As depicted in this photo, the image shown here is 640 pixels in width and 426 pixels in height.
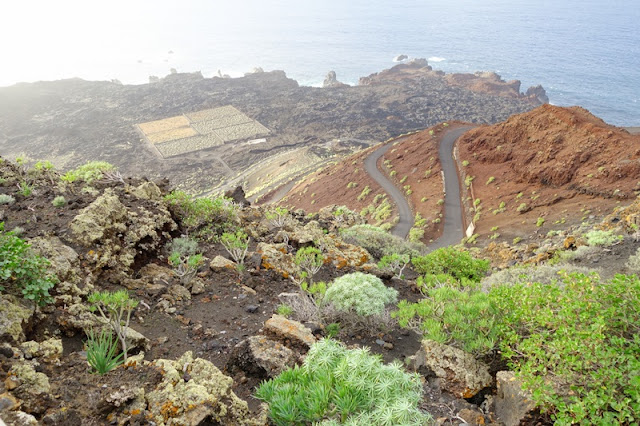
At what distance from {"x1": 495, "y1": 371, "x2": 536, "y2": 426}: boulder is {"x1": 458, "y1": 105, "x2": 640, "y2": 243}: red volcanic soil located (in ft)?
62.4

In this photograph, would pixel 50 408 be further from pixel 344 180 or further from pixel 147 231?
pixel 344 180

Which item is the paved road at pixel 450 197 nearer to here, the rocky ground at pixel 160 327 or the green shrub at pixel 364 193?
the green shrub at pixel 364 193

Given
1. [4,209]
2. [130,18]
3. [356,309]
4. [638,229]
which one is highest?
[130,18]

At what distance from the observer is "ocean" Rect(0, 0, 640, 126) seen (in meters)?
100

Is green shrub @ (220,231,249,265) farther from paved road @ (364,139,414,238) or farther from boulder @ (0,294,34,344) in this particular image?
paved road @ (364,139,414,238)

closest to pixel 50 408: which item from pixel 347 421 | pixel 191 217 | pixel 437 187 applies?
pixel 347 421

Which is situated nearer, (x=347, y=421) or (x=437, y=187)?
(x=347, y=421)

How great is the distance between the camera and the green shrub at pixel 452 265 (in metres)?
12.8

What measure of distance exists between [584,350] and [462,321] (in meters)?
2.00

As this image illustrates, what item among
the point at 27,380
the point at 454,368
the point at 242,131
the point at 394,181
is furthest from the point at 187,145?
the point at 454,368

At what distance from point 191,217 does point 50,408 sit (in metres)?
7.26

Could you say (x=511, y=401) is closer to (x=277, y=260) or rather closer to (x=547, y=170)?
(x=277, y=260)

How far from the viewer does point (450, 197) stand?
2962 cm

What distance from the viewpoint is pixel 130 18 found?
19538 centimetres
